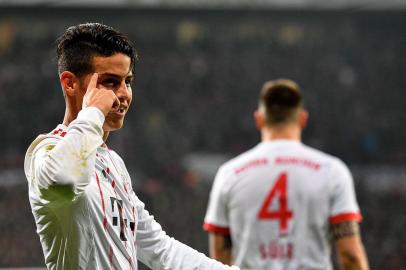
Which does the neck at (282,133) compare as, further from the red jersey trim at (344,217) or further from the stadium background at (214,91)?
the stadium background at (214,91)

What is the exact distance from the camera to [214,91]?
22875 mm

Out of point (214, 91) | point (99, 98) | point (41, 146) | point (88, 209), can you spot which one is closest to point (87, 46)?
point (99, 98)

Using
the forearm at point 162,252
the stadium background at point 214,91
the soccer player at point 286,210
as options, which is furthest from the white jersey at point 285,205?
the stadium background at point 214,91

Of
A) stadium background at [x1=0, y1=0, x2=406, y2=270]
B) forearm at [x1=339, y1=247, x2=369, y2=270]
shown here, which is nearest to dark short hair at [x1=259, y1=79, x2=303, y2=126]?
forearm at [x1=339, y1=247, x2=369, y2=270]

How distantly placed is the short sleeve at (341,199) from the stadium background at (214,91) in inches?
542

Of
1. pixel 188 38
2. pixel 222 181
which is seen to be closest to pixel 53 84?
pixel 188 38

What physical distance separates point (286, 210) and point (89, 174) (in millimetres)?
2093

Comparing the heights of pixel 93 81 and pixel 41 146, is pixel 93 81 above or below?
above

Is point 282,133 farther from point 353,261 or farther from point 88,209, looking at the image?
point 88,209

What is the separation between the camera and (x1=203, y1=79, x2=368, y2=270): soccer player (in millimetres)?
3770

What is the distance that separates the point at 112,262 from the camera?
2.15 meters

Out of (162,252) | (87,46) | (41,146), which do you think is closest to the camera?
(41,146)

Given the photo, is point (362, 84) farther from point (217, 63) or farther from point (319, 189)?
point (319, 189)

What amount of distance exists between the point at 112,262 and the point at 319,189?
1.83m
